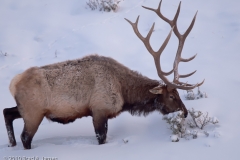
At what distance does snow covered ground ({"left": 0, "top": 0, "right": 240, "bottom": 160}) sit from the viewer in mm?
5250

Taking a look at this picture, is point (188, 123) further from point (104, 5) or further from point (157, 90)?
point (104, 5)

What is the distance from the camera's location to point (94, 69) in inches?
250

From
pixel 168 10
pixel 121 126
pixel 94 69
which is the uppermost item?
pixel 168 10

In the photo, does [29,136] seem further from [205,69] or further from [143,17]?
[143,17]

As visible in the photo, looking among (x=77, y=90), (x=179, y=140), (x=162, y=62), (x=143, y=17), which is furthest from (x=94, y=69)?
(x=143, y=17)

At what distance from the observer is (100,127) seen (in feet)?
19.9

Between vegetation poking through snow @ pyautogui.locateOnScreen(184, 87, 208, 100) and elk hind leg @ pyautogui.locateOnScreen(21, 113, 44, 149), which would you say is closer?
elk hind leg @ pyautogui.locateOnScreen(21, 113, 44, 149)

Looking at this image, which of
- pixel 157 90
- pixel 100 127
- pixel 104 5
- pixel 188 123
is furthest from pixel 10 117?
pixel 104 5

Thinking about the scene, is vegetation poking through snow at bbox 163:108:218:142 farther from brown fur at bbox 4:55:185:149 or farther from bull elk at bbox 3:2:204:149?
brown fur at bbox 4:55:185:149

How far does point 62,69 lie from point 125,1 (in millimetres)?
6529

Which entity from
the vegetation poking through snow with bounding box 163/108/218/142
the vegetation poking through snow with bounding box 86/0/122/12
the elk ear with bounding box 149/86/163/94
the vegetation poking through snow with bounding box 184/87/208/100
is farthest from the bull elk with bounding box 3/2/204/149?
the vegetation poking through snow with bounding box 86/0/122/12

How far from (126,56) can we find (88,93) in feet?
11.6

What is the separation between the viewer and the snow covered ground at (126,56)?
5250 millimetres

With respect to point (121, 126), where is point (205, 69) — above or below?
above
